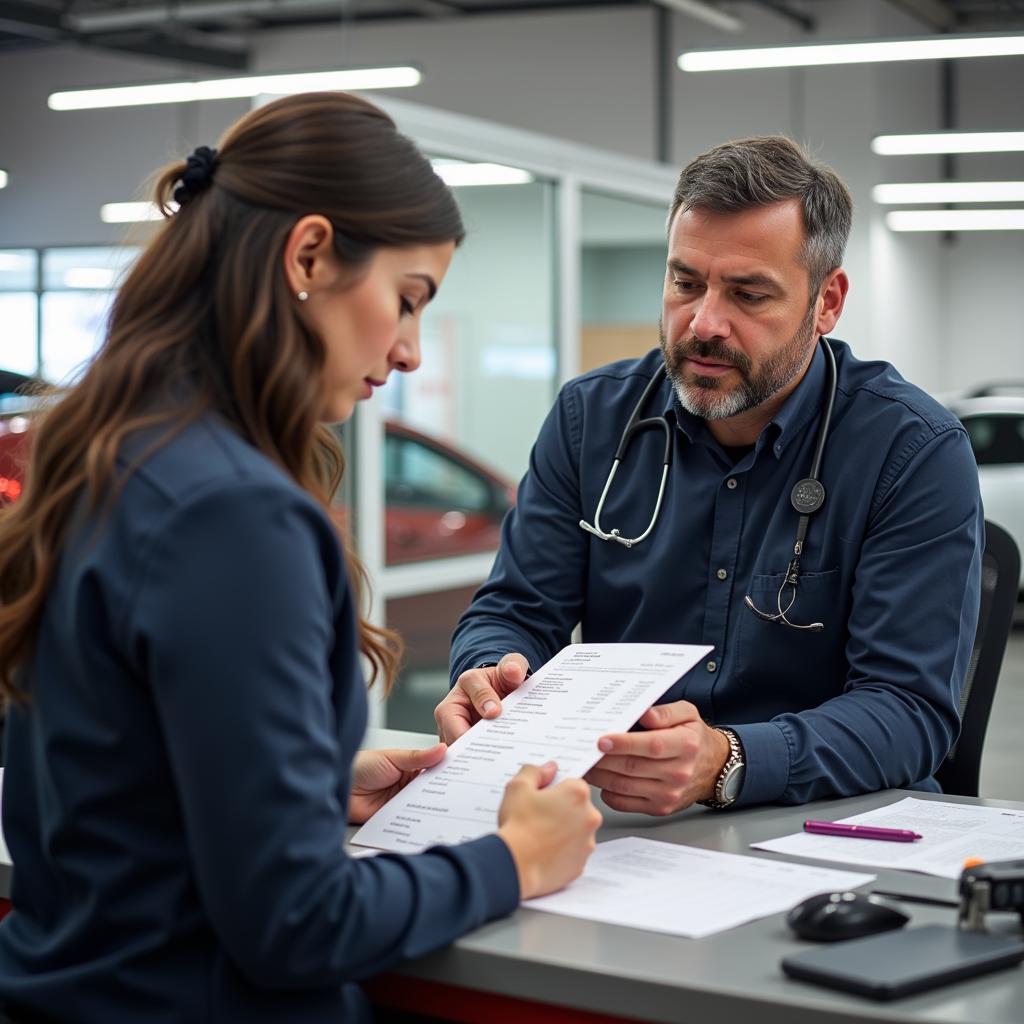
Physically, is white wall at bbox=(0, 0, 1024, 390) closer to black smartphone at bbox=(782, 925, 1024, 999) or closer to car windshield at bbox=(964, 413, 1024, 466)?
car windshield at bbox=(964, 413, 1024, 466)

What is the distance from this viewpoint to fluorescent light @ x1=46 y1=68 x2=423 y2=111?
317 inches

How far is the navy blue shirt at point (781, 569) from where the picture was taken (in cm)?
191

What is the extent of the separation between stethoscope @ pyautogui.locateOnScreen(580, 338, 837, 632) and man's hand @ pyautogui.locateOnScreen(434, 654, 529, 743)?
442 millimetres

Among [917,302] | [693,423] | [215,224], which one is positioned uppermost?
[917,302]

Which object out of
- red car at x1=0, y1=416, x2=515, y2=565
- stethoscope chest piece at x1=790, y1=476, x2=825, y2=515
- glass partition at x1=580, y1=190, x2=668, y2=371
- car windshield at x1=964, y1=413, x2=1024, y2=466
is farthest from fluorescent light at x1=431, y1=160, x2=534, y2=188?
car windshield at x1=964, y1=413, x2=1024, y2=466

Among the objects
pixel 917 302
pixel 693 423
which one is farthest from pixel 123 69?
pixel 693 423

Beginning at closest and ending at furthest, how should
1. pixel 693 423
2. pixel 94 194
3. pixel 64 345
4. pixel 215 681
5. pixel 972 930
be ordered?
pixel 215 681 → pixel 972 930 → pixel 693 423 → pixel 64 345 → pixel 94 194

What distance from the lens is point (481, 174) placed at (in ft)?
17.0

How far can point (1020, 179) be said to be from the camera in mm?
13617

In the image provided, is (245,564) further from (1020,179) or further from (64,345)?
(1020,179)

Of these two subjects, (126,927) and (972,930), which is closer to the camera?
(126,927)

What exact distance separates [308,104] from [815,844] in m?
0.96

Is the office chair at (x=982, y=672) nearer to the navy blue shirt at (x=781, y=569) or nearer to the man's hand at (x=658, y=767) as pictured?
the navy blue shirt at (x=781, y=569)

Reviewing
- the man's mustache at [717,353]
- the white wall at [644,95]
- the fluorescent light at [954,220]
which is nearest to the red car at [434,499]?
the man's mustache at [717,353]
